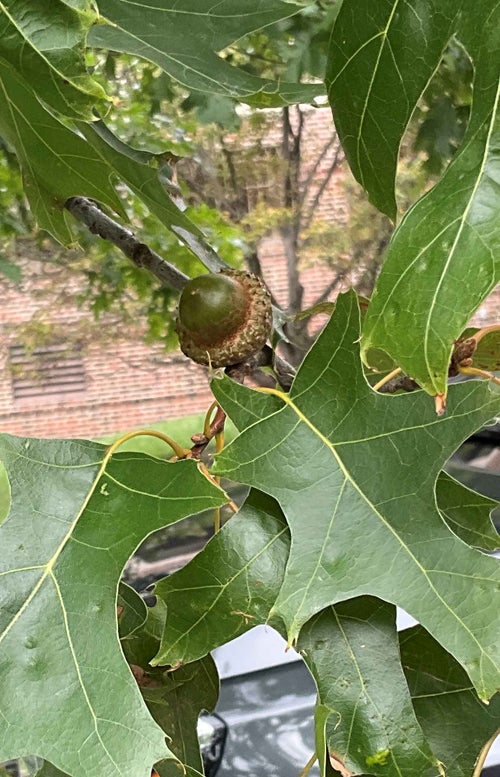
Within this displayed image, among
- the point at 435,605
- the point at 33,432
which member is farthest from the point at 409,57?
the point at 33,432

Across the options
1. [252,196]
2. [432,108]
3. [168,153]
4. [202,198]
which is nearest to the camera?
[168,153]

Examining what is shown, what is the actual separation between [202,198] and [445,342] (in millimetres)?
2452

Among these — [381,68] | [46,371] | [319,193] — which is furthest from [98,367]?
[381,68]

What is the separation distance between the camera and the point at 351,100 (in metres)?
0.39

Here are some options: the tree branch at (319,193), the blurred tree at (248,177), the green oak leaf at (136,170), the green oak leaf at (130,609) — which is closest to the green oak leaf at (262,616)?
the green oak leaf at (130,609)

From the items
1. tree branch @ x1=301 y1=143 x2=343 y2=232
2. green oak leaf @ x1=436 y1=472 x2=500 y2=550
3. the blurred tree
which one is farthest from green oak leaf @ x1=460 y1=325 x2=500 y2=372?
tree branch @ x1=301 y1=143 x2=343 y2=232

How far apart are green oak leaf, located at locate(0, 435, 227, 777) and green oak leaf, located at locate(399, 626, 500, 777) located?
7.9 inches

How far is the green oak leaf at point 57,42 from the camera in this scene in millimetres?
357

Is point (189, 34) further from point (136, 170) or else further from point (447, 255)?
point (447, 255)

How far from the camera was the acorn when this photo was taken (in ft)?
1.88

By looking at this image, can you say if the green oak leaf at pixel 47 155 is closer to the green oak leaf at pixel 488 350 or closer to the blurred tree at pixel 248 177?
the green oak leaf at pixel 488 350

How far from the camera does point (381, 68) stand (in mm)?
379

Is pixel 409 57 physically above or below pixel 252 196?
above

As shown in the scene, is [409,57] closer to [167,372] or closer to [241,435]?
[241,435]
